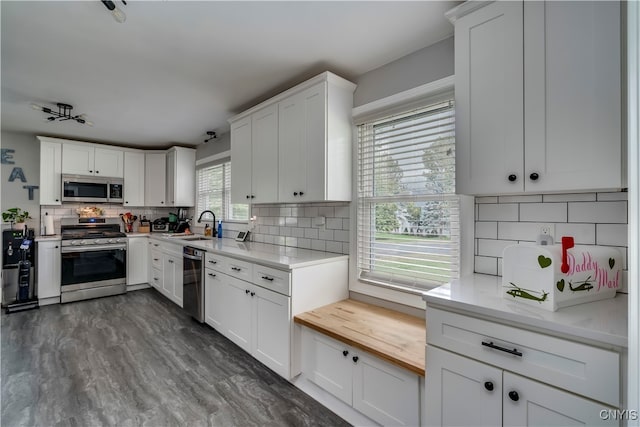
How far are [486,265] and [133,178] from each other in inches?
217

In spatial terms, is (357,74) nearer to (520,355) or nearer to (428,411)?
(520,355)

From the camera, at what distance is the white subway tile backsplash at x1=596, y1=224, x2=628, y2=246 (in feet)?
4.55

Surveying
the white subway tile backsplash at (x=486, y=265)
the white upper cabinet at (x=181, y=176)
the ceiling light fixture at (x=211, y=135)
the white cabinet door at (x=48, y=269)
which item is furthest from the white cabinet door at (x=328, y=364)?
the white cabinet door at (x=48, y=269)

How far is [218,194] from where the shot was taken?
459 cm

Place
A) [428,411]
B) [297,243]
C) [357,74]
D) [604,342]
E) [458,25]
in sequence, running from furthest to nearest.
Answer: [297,243] → [357,74] → [458,25] → [428,411] → [604,342]

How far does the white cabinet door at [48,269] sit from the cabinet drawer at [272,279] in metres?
3.63

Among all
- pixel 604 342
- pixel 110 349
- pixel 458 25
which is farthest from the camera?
pixel 110 349

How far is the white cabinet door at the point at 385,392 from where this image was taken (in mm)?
1567

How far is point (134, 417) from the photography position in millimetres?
1908

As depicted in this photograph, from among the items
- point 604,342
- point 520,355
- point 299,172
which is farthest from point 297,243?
point 604,342

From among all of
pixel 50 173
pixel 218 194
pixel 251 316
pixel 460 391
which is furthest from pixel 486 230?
pixel 50 173

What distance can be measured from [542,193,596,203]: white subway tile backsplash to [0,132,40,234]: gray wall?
627cm

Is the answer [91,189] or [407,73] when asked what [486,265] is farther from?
[91,189]

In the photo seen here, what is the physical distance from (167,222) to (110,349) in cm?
299
